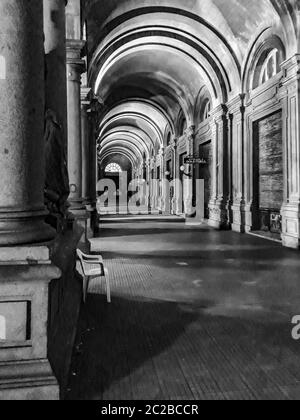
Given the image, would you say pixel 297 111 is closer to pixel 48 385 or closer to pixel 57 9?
pixel 57 9

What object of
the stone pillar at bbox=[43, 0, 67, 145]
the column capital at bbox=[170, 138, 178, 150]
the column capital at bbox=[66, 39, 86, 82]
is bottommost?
the stone pillar at bbox=[43, 0, 67, 145]

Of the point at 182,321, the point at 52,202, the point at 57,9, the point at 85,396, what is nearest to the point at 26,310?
the point at 85,396

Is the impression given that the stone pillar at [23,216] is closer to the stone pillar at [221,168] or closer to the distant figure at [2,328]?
the distant figure at [2,328]

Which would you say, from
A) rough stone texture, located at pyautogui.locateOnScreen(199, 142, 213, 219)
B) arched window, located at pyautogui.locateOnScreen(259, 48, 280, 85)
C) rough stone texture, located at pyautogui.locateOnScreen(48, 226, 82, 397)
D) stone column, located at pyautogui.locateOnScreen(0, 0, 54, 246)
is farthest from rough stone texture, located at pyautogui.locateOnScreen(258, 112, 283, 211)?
stone column, located at pyautogui.locateOnScreen(0, 0, 54, 246)

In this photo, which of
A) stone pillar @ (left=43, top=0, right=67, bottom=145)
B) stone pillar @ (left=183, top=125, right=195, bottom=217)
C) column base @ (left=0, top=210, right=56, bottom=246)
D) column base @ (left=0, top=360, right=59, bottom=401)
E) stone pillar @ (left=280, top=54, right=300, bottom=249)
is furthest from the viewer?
stone pillar @ (left=183, top=125, right=195, bottom=217)

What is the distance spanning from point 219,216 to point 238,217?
1.51 m

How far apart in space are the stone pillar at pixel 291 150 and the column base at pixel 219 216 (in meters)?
4.66

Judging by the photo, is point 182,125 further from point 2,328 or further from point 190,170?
point 2,328

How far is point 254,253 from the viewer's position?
9266 millimetres

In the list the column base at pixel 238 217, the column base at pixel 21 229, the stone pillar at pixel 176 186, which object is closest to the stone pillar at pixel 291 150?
the column base at pixel 238 217

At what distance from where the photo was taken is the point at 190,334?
156 inches

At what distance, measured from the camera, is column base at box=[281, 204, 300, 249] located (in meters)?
9.98

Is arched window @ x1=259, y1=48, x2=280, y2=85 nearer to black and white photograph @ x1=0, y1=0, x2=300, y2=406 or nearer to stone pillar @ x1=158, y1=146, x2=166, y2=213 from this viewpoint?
black and white photograph @ x1=0, y1=0, x2=300, y2=406

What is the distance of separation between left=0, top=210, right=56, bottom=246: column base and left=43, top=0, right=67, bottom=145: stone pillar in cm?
203
